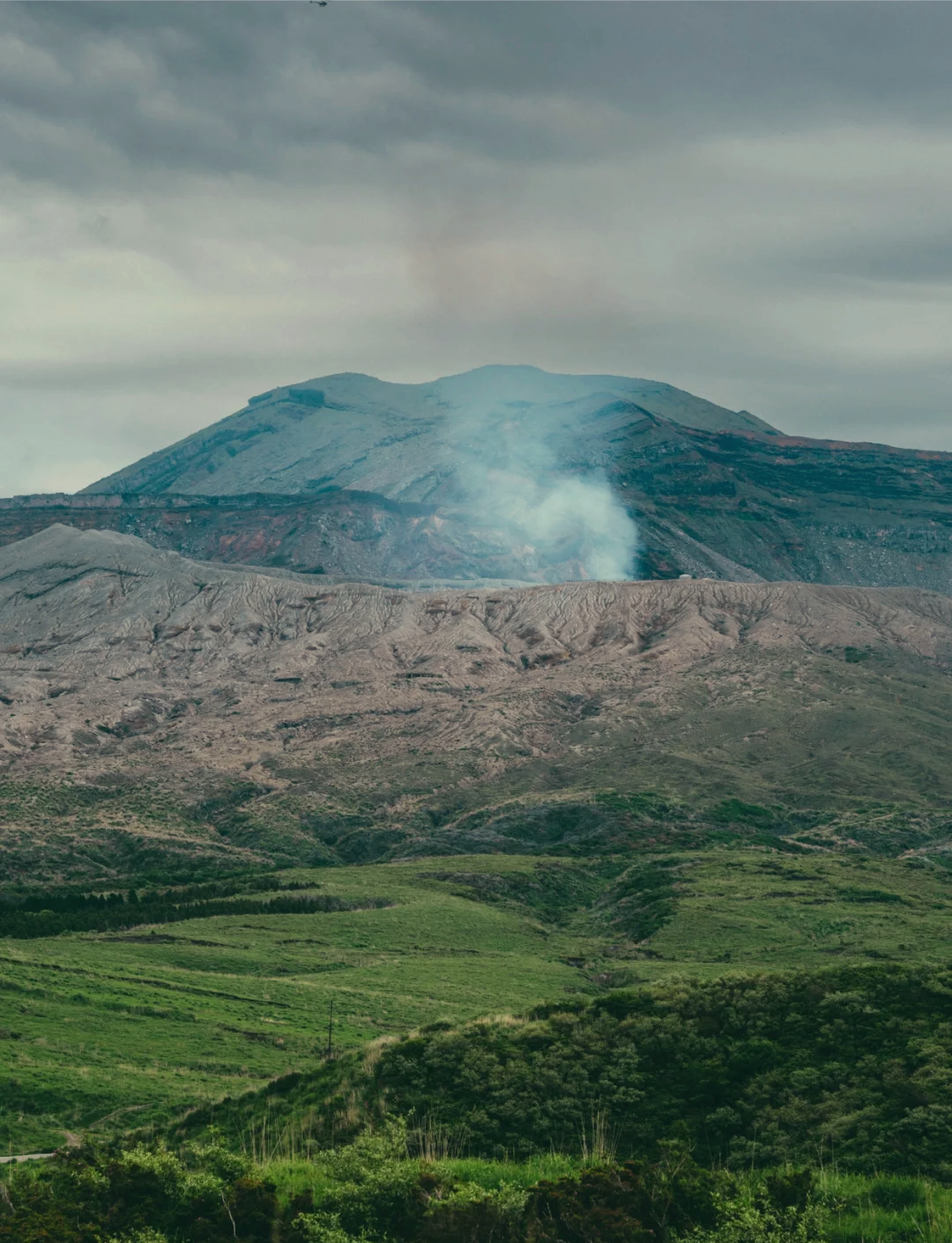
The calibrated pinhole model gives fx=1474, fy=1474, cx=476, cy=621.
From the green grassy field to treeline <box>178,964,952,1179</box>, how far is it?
943 centimetres

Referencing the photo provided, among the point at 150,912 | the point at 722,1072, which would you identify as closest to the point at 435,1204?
the point at 722,1072

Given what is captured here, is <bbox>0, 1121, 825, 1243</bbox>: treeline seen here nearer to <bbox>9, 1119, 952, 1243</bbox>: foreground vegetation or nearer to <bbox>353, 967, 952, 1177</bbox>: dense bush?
<bbox>9, 1119, 952, 1243</bbox>: foreground vegetation

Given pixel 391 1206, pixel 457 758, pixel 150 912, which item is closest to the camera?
pixel 391 1206

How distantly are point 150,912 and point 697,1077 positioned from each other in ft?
270

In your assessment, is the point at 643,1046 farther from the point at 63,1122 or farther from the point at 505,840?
the point at 505,840

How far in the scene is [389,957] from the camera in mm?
107812

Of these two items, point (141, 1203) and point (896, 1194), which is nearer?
point (141, 1203)

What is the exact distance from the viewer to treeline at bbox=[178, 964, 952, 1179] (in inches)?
1863

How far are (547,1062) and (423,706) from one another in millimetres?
142504

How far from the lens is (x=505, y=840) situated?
161500 millimetres

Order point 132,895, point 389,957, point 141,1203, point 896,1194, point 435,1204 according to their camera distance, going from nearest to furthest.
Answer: point 435,1204 < point 141,1203 < point 896,1194 < point 389,957 < point 132,895

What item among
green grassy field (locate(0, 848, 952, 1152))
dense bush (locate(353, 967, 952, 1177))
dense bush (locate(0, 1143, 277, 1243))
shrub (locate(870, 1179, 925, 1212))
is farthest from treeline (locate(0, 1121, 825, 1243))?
green grassy field (locate(0, 848, 952, 1152))

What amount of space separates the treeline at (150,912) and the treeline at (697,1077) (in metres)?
68.2

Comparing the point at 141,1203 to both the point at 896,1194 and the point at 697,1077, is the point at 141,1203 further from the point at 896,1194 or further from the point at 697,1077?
the point at 697,1077
